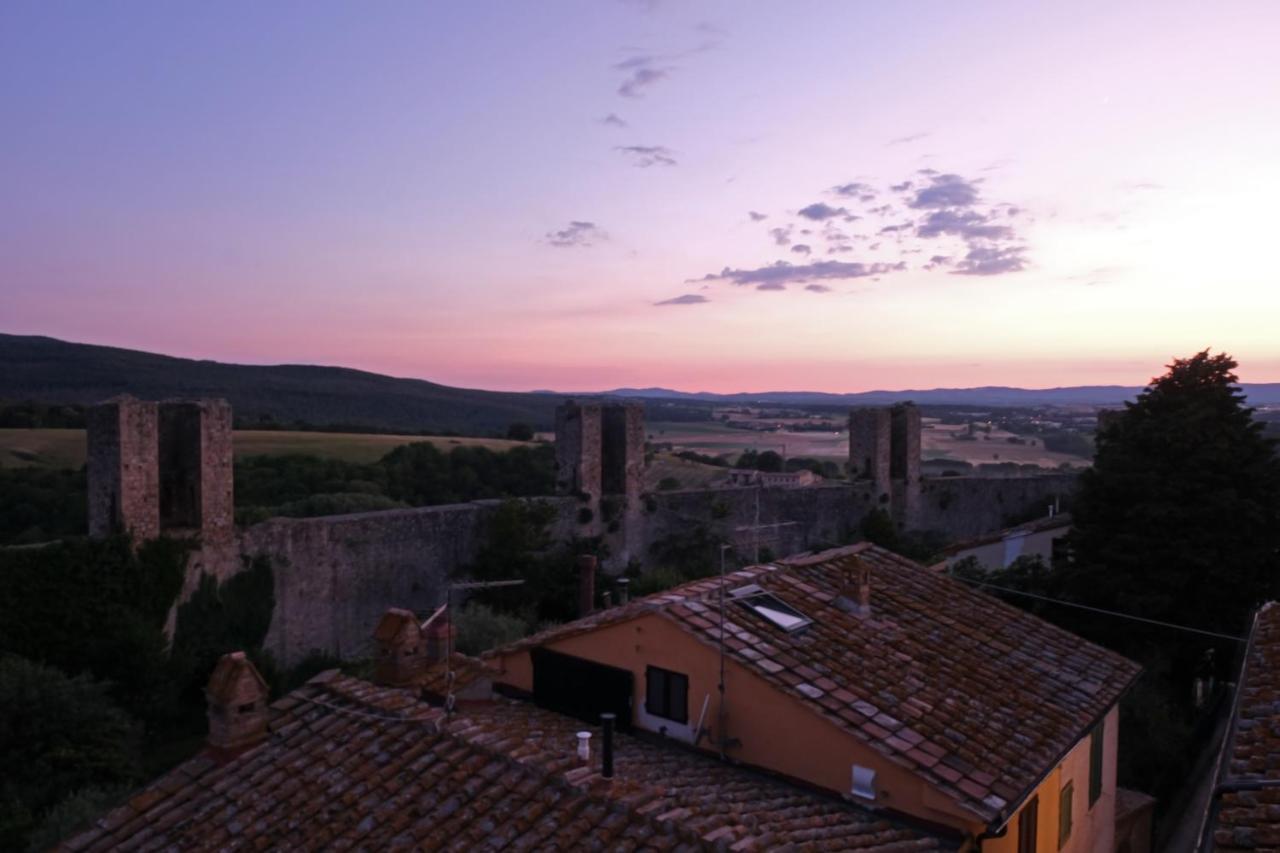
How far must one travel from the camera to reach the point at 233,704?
696 cm

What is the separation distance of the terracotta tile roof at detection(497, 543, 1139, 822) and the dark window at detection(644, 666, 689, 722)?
51 cm

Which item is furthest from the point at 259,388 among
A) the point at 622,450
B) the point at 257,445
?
the point at 622,450

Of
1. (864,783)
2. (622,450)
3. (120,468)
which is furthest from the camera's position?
(622,450)

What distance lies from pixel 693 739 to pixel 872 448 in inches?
837

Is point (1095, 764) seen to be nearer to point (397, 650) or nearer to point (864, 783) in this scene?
point (864, 783)

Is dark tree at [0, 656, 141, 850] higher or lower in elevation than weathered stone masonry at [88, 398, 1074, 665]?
lower

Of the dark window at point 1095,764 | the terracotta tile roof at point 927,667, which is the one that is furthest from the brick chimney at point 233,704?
the dark window at point 1095,764

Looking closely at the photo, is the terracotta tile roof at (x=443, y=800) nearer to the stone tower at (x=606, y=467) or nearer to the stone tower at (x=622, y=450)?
the stone tower at (x=606, y=467)

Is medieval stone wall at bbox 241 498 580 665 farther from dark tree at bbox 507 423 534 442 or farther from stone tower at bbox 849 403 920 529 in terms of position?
dark tree at bbox 507 423 534 442

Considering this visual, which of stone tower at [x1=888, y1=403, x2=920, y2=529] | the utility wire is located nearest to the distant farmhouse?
the utility wire

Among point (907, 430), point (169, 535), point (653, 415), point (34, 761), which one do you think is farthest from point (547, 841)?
point (653, 415)

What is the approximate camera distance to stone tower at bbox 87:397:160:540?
1470cm

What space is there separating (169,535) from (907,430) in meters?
21.0

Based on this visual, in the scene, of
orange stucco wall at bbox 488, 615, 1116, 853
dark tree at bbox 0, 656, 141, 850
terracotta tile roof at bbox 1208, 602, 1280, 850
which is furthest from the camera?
dark tree at bbox 0, 656, 141, 850
